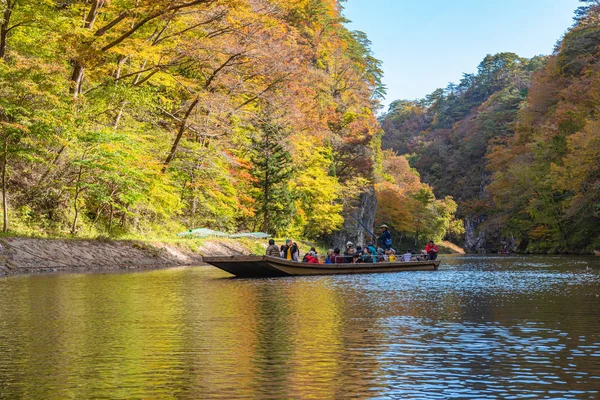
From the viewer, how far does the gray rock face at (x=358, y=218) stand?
2576 inches

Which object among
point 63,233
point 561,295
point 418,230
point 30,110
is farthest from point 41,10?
point 418,230

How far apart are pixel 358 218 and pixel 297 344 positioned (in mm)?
59205

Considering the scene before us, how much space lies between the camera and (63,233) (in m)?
30.6

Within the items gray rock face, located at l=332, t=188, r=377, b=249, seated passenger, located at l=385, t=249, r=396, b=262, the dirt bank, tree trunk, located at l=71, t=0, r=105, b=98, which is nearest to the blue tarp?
the dirt bank

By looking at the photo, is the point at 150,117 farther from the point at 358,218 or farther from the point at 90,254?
the point at 358,218

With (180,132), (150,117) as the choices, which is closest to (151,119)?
(150,117)

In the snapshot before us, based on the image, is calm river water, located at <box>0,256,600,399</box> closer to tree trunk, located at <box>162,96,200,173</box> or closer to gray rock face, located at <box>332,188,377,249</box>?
tree trunk, located at <box>162,96,200,173</box>

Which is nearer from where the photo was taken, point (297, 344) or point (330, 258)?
point (297, 344)

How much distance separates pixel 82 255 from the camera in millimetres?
28828

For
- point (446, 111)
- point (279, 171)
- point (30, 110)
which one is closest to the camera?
point (30, 110)

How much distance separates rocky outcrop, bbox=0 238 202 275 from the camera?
25469 mm

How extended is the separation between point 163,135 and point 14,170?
9.98 meters

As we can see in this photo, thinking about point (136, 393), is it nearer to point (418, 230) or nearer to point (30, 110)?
point (30, 110)

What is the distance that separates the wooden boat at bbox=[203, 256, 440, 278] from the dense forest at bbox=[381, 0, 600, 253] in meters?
23.3
